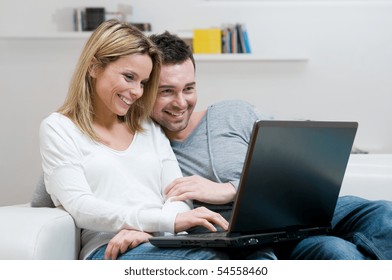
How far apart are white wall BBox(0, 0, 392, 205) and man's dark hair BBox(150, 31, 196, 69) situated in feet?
7.28

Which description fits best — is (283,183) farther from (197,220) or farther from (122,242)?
(122,242)

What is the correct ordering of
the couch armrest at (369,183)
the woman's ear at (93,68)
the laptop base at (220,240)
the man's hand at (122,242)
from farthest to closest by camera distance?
the couch armrest at (369,183) < the woman's ear at (93,68) < the man's hand at (122,242) < the laptop base at (220,240)

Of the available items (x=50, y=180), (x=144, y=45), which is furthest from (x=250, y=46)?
(x=50, y=180)

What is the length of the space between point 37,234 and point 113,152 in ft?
1.23

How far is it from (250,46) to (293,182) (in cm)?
283

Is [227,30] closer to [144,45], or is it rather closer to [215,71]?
[215,71]

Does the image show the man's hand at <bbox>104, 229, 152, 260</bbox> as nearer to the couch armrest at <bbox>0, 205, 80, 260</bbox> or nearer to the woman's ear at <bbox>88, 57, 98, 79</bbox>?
the couch armrest at <bbox>0, 205, 80, 260</bbox>

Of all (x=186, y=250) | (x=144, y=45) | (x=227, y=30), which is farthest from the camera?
(x=227, y=30)

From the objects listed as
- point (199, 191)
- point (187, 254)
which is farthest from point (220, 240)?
point (199, 191)

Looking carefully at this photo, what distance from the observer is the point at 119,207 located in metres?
1.81

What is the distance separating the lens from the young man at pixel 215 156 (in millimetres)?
1875

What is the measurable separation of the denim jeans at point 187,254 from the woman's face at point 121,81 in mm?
443

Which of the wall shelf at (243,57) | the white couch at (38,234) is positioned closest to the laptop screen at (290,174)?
the white couch at (38,234)

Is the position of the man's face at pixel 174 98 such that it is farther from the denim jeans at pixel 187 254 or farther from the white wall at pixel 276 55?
the white wall at pixel 276 55
